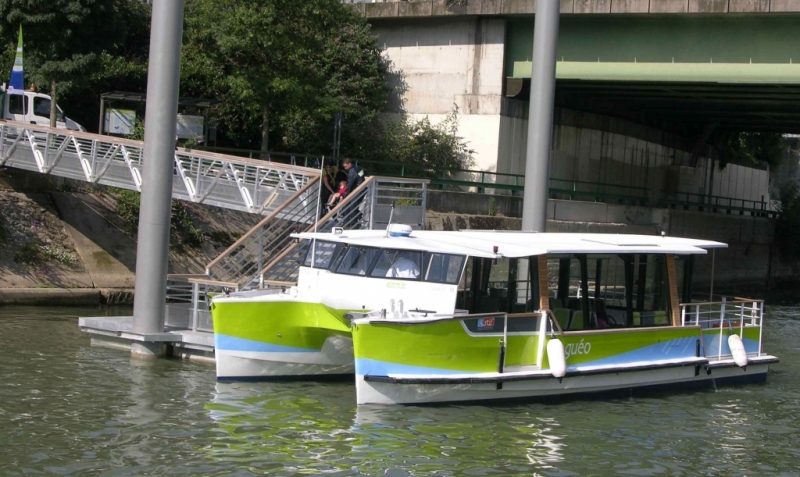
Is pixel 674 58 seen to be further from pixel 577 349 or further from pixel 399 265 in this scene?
pixel 399 265

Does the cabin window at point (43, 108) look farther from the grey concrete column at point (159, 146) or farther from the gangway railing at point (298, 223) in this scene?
the grey concrete column at point (159, 146)

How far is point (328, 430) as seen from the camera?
40.2ft

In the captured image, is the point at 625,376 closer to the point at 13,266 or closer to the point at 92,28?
the point at 13,266

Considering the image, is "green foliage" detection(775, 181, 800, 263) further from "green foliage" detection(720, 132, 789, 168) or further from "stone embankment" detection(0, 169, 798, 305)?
"stone embankment" detection(0, 169, 798, 305)

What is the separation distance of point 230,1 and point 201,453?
22.1 metres

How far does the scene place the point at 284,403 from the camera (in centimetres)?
1377

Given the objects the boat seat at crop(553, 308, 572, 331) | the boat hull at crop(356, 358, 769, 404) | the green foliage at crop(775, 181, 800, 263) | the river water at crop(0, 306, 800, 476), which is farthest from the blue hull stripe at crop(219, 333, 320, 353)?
the green foliage at crop(775, 181, 800, 263)

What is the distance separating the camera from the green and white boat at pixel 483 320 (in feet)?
43.3

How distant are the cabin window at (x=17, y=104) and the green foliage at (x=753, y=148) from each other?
115 feet

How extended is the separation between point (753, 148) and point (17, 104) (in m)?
43.7

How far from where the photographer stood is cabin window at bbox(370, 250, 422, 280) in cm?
1435

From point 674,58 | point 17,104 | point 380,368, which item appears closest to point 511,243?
point 380,368

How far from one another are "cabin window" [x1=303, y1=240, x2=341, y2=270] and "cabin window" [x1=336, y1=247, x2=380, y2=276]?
0.26 metres

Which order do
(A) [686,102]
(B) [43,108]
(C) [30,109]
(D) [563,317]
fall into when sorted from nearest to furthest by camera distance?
(D) [563,317]
(C) [30,109]
(B) [43,108]
(A) [686,102]
